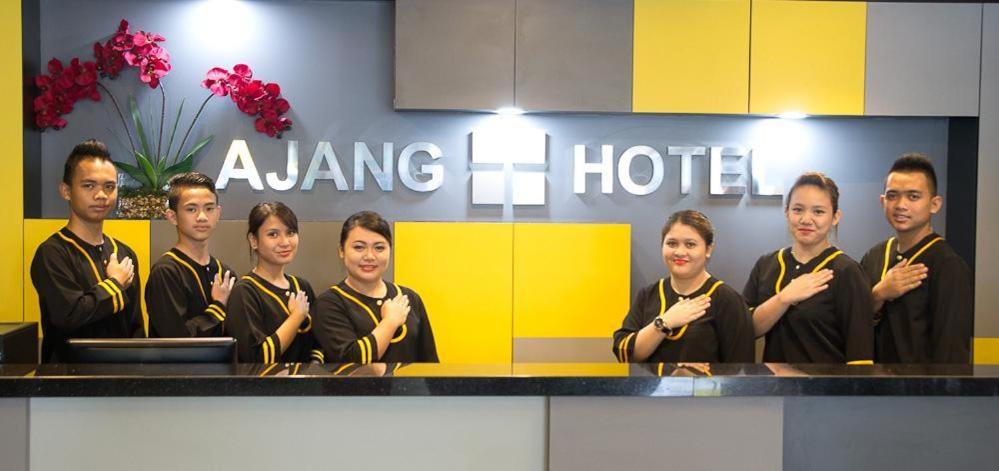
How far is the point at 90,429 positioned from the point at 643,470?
1085 millimetres

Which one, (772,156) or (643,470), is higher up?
(772,156)

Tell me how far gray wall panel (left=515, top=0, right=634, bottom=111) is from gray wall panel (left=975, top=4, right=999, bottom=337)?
1.59 m

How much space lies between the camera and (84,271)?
10.1ft

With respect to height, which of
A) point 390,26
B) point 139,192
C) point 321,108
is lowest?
point 139,192

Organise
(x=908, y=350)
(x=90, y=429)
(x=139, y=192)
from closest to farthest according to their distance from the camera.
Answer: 1. (x=90, y=429)
2. (x=908, y=350)
3. (x=139, y=192)

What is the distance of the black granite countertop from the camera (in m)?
1.73

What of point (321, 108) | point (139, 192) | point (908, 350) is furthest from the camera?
point (321, 108)

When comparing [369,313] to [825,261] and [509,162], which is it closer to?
[825,261]

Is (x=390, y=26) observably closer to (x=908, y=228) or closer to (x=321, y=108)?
(x=321, y=108)

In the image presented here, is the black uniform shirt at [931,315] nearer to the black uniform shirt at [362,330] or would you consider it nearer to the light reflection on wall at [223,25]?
the black uniform shirt at [362,330]

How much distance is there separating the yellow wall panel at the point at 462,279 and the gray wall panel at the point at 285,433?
6.93 ft

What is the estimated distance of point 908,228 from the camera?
10.4 ft

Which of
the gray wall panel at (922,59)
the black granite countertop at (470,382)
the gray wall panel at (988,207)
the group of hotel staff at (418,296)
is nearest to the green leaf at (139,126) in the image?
the group of hotel staff at (418,296)

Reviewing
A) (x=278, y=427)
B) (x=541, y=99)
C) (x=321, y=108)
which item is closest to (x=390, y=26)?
(x=321, y=108)
